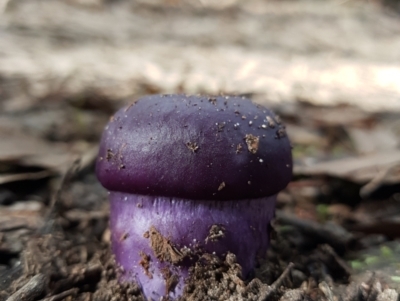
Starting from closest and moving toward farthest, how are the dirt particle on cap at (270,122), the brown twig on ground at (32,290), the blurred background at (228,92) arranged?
1. the brown twig on ground at (32,290)
2. the dirt particle on cap at (270,122)
3. the blurred background at (228,92)

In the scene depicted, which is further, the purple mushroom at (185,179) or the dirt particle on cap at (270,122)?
the dirt particle on cap at (270,122)

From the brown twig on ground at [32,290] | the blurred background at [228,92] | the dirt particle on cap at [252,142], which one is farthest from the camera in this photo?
the blurred background at [228,92]

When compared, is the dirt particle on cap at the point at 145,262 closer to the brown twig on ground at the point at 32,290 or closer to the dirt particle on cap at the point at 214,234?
the dirt particle on cap at the point at 214,234

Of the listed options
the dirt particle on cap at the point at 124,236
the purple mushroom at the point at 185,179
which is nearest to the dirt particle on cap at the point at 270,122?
the purple mushroom at the point at 185,179

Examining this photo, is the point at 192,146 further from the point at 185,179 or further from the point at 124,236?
the point at 124,236

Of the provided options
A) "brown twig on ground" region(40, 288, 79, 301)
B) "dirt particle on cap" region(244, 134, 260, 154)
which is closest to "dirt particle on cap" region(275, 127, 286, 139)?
"dirt particle on cap" region(244, 134, 260, 154)

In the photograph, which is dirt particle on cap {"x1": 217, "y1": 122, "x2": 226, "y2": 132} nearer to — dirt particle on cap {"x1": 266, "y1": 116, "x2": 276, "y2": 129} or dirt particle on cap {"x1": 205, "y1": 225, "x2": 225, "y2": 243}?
dirt particle on cap {"x1": 266, "y1": 116, "x2": 276, "y2": 129}

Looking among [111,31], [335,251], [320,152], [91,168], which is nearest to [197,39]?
[111,31]

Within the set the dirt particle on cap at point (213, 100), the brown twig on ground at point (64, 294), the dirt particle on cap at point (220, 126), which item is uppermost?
the dirt particle on cap at point (213, 100)
